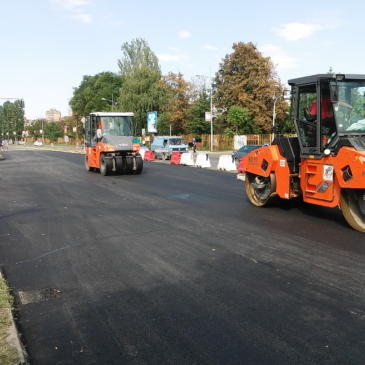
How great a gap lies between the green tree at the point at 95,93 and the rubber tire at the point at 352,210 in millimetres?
85082

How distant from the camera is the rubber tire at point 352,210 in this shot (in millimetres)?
8000

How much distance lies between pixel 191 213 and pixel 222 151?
44.2 metres

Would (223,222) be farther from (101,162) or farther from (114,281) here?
(101,162)

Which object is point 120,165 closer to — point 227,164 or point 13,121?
point 227,164

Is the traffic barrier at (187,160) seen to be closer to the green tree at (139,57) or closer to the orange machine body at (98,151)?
the orange machine body at (98,151)

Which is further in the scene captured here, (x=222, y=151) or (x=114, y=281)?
(x=222, y=151)

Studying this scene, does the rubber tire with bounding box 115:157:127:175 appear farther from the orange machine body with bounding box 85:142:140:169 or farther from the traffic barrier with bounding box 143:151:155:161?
the traffic barrier with bounding box 143:151:155:161

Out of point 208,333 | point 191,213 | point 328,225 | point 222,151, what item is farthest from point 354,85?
point 222,151

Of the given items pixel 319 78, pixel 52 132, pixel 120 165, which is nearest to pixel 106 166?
pixel 120 165

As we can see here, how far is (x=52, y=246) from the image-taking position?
24.2ft

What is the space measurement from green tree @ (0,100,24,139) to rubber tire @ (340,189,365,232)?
158852 millimetres

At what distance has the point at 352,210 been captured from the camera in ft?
26.7

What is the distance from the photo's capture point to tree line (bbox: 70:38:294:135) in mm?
57531

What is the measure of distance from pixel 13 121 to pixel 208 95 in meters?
115
